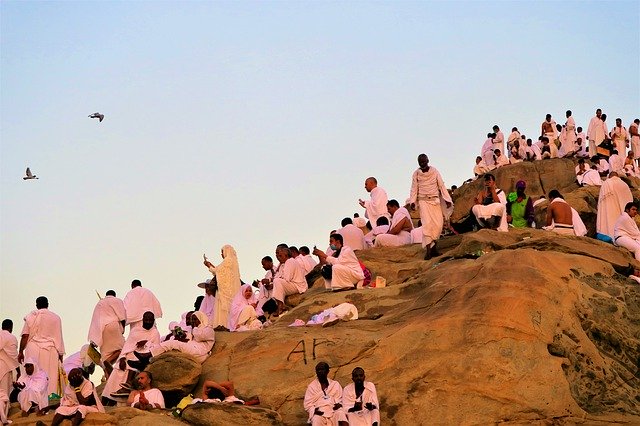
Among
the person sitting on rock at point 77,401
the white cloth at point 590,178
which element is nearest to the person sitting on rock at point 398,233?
the white cloth at point 590,178

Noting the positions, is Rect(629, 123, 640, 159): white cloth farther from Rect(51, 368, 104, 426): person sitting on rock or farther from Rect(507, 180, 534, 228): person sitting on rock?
Rect(51, 368, 104, 426): person sitting on rock

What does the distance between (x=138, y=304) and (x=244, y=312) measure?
6.43 feet

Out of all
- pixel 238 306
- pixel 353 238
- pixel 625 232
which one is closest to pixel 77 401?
pixel 238 306

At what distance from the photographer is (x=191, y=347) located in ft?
56.9

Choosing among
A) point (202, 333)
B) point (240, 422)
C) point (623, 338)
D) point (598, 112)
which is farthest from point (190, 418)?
point (598, 112)

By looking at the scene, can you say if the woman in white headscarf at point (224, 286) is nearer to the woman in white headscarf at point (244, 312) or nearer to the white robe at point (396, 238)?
the woman in white headscarf at point (244, 312)

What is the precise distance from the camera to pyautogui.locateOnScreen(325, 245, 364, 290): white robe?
20.0 metres

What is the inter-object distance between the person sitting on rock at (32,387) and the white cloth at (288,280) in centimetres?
473

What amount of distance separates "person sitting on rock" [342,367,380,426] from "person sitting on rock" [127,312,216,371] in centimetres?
320

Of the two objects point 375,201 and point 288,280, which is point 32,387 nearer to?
point 288,280

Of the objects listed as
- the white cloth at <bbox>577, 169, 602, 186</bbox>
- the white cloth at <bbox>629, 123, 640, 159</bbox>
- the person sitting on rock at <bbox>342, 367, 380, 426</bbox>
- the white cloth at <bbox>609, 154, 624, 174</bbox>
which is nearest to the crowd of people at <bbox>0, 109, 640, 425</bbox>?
the person sitting on rock at <bbox>342, 367, 380, 426</bbox>

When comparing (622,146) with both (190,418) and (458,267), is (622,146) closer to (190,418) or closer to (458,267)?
(458,267)

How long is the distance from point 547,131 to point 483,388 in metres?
22.1

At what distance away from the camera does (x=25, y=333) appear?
63.0 ft
